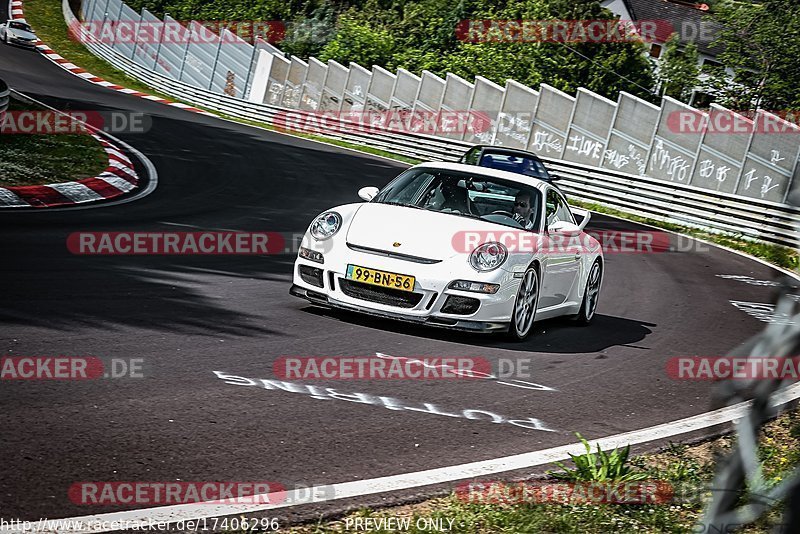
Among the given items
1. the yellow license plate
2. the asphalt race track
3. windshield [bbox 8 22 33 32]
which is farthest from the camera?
windshield [bbox 8 22 33 32]

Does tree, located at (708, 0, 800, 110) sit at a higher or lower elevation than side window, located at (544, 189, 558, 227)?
higher

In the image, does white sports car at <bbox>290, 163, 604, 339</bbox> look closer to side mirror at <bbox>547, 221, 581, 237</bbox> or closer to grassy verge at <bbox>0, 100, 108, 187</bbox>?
side mirror at <bbox>547, 221, 581, 237</bbox>

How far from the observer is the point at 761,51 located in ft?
137

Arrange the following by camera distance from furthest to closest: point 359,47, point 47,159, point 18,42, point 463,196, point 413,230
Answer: point 359,47
point 18,42
point 47,159
point 463,196
point 413,230

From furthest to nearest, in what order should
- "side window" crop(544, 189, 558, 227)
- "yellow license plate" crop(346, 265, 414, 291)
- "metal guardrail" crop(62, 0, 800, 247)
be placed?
"metal guardrail" crop(62, 0, 800, 247), "side window" crop(544, 189, 558, 227), "yellow license plate" crop(346, 265, 414, 291)

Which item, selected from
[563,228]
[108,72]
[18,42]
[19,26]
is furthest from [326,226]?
[19,26]

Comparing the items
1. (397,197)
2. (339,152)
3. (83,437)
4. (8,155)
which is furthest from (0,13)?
(83,437)

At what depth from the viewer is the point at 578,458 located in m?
4.63

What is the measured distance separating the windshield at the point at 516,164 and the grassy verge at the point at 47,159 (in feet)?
23.0

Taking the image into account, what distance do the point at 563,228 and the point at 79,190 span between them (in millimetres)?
7573

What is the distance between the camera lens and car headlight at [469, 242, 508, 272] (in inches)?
316

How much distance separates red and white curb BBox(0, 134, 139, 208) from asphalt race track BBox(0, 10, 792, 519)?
621mm

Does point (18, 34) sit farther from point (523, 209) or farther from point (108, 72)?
point (523, 209)

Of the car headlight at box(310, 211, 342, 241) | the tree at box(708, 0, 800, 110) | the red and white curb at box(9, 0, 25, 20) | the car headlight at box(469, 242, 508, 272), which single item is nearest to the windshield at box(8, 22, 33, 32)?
the red and white curb at box(9, 0, 25, 20)
